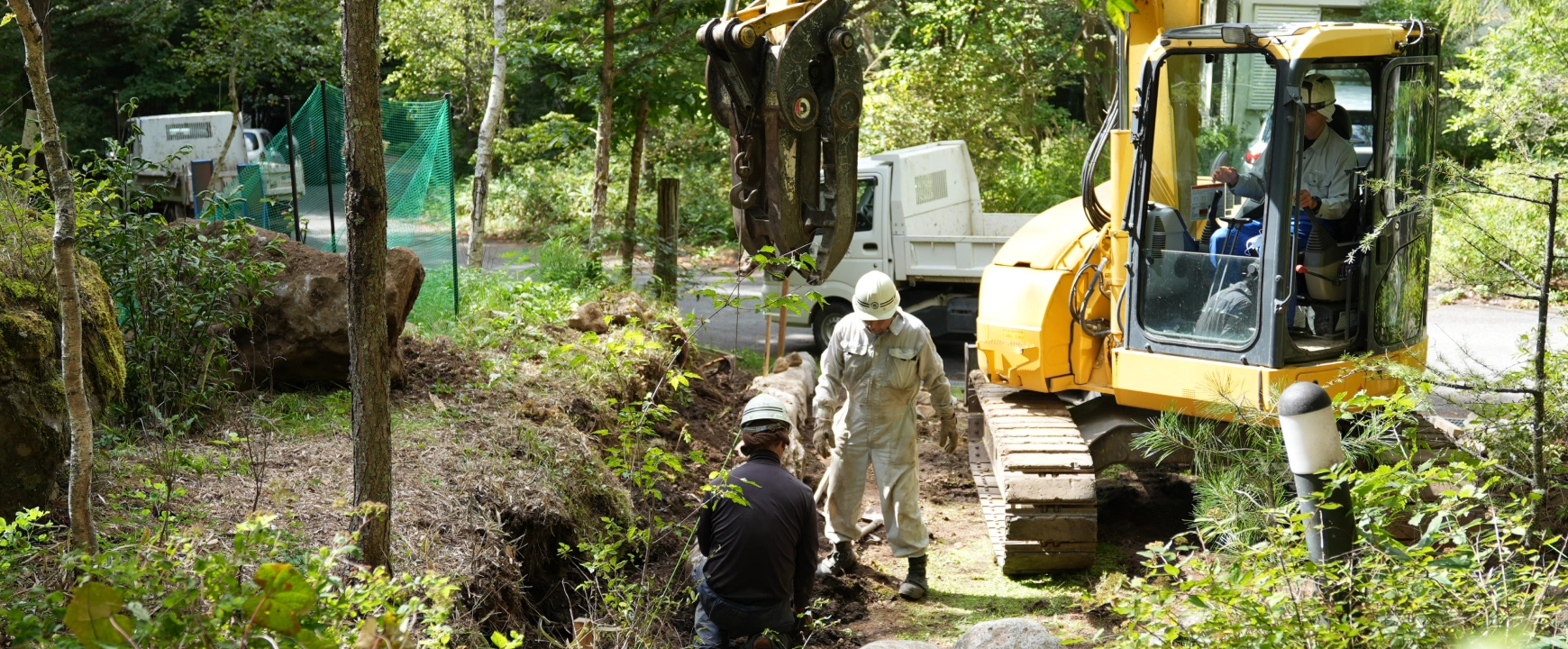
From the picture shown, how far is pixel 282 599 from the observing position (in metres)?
2.24

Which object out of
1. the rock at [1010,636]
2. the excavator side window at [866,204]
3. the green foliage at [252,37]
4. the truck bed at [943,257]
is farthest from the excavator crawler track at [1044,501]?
the green foliage at [252,37]

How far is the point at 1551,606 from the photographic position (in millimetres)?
2768

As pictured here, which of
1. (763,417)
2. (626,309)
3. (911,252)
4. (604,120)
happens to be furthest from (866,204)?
(763,417)

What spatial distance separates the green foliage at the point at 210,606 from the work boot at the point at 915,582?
3.32 metres

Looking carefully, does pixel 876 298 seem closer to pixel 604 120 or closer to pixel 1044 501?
pixel 1044 501

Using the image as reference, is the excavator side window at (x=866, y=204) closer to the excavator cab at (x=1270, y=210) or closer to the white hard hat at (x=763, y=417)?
the excavator cab at (x=1270, y=210)

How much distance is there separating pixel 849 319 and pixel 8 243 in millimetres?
3747

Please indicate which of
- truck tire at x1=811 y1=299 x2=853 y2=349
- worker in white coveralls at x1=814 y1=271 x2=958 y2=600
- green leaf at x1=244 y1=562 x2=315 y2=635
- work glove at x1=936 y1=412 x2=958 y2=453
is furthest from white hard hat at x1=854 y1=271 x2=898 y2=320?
truck tire at x1=811 y1=299 x2=853 y2=349

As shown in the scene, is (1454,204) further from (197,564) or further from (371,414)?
(197,564)

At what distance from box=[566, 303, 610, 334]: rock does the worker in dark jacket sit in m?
3.90

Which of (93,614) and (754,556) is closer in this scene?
(93,614)

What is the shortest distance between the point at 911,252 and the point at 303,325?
6.14 m

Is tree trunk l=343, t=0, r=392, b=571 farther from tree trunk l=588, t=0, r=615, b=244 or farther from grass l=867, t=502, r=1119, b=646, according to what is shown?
tree trunk l=588, t=0, r=615, b=244

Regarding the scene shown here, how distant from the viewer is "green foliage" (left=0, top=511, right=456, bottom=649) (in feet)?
7.10
